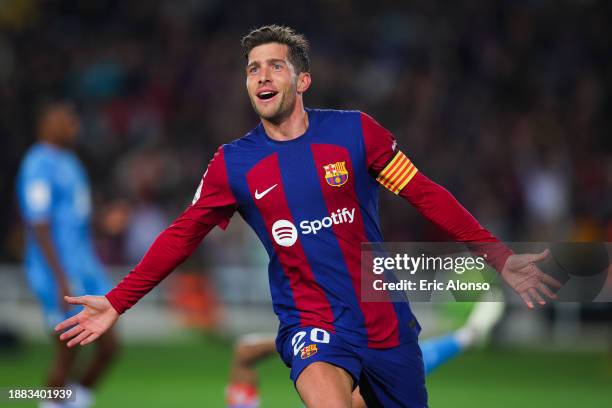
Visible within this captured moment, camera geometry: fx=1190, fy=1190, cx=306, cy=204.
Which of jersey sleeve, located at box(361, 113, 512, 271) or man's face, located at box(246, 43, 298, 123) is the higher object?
man's face, located at box(246, 43, 298, 123)

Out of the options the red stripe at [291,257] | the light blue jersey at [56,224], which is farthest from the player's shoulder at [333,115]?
the light blue jersey at [56,224]

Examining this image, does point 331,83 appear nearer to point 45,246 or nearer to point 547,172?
point 547,172

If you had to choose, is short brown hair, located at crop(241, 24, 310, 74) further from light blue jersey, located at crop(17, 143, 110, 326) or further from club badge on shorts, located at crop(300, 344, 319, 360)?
light blue jersey, located at crop(17, 143, 110, 326)

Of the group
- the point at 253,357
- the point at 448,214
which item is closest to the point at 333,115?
the point at 448,214

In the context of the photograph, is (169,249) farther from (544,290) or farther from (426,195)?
(544,290)

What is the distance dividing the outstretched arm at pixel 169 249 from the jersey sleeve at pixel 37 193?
146 inches

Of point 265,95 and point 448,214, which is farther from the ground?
point 265,95

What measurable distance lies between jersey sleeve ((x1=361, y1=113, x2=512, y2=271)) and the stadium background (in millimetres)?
7829

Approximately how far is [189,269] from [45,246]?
7.15 metres

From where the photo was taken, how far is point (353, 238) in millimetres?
5613

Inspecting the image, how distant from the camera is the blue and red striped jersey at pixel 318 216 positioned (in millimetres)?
5574

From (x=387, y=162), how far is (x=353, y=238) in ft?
1.29

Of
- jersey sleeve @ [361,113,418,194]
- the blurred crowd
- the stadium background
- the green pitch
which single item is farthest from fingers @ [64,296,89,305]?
the blurred crowd

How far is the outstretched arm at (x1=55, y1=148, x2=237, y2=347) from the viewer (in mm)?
5527
